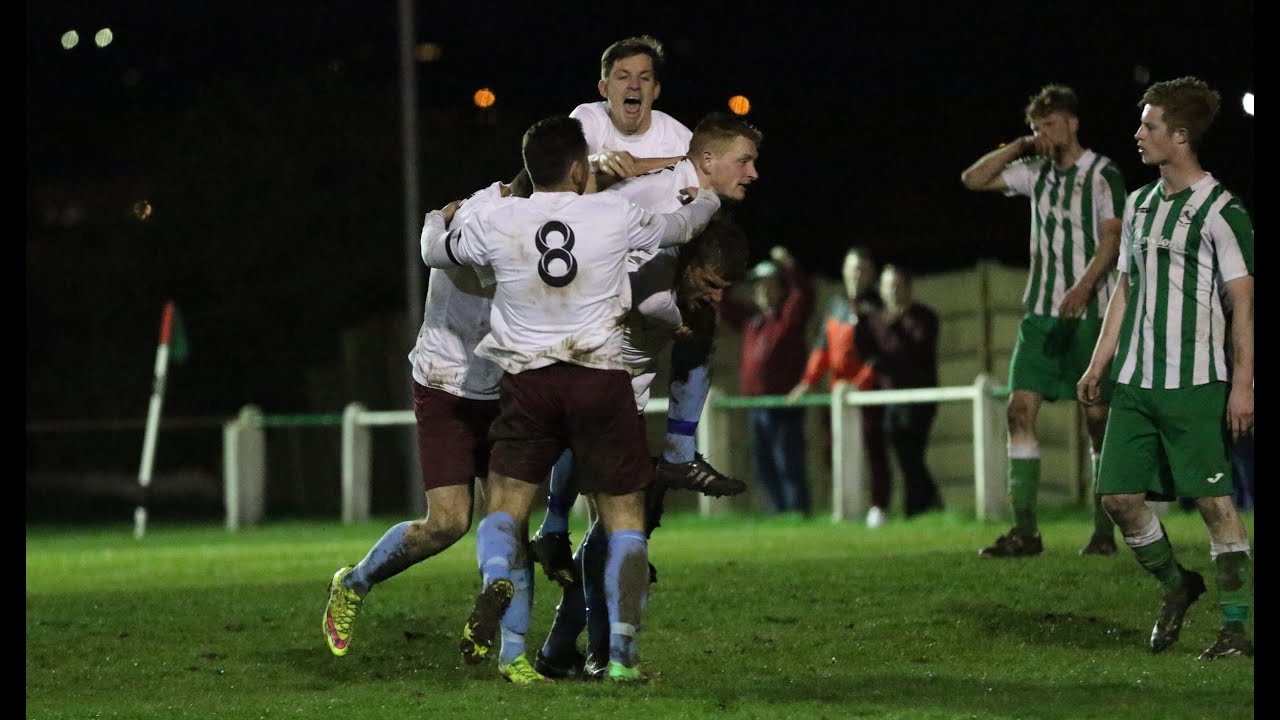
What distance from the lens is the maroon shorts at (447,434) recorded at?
944 cm

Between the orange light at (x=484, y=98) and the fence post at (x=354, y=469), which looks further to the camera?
the orange light at (x=484, y=98)

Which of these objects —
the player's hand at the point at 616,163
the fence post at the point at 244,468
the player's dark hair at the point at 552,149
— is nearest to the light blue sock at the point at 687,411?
the player's hand at the point at 616,163

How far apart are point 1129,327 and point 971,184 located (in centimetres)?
320

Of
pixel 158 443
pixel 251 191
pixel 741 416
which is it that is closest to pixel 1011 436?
pixel 741 416

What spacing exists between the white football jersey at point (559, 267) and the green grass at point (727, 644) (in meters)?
1.37

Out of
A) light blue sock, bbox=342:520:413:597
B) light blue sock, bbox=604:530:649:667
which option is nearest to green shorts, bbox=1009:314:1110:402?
light blue sock, bbox=342:520:413:597

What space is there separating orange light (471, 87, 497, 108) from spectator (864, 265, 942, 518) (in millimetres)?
21067

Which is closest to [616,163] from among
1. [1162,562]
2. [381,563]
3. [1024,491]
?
[381,563]

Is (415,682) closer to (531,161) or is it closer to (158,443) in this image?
(531,161)

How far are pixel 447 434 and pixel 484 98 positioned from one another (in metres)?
30.8

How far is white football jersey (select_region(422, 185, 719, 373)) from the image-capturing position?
27.8 ft

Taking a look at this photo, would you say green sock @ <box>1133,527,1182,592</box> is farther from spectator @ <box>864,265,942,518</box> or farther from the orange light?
the orange light

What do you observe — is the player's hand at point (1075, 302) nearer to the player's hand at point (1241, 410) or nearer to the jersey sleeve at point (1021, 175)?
the jersey sleeve at point (1021, 175)

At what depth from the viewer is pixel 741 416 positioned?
23141 millimetres
